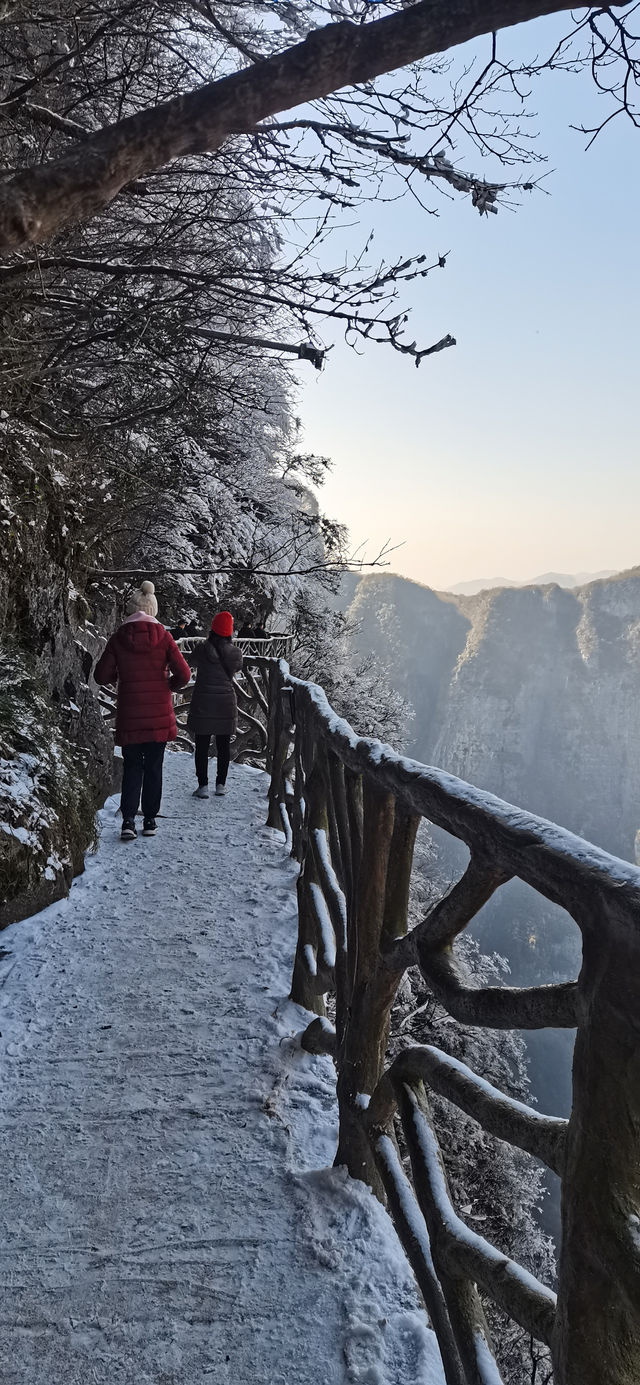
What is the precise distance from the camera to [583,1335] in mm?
1057

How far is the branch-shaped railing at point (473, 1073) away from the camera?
1034 mm

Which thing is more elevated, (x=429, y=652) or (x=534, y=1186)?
(x=429, y=652)

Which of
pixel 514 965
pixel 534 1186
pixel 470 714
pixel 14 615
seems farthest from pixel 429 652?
pixel 14 615

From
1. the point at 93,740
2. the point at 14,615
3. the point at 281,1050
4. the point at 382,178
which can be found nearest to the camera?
the point at 281,1050

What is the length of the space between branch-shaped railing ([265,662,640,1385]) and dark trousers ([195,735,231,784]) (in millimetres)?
4797

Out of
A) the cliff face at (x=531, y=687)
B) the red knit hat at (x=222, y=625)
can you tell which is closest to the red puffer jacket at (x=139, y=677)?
the red knit hat at (x=222, y=625)

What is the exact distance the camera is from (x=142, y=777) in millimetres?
6422

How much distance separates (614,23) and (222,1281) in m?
5.07

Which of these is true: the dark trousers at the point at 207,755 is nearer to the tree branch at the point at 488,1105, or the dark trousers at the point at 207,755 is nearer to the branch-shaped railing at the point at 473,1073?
the branch-shaped railing at the point at 473,1073

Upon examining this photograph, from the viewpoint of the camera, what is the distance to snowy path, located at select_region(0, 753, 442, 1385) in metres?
1.95

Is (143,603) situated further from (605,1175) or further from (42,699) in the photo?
(605,1175)

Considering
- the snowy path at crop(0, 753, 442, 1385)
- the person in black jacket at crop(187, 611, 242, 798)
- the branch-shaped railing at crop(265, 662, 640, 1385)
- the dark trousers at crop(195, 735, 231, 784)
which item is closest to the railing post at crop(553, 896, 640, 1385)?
the branch-shaped railing at crop(265, 662, 640, 1385)

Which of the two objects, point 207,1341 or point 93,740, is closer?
point 207,1341

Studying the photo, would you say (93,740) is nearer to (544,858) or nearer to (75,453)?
(75,453)
